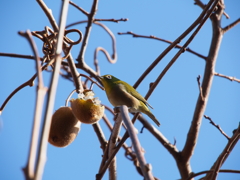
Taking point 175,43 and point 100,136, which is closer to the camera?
point 175,43

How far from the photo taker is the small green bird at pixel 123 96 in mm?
2598

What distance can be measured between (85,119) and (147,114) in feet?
3.07

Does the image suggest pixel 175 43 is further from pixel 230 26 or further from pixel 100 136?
pixel 230 26

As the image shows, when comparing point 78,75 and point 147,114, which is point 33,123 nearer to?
point 78,75

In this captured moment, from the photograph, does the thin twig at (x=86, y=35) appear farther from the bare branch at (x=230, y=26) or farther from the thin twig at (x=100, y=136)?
the bare branch at (x=230, y=26)

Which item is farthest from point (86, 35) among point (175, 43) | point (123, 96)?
point (175, 43)

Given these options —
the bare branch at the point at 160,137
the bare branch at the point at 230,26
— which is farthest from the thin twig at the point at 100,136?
the bare branch at the point at 230,26

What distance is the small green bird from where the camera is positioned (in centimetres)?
260

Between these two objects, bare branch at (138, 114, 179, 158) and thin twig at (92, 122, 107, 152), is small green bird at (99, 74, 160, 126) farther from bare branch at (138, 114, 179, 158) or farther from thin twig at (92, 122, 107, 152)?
A: thin twig at (92, 122, 107, 152)

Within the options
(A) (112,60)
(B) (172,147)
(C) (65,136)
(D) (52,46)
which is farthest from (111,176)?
(A) (112,60)

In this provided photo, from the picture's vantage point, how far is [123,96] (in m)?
2.60

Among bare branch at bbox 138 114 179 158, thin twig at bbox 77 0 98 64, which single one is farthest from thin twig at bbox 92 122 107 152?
thin twig at bbox 77 0 98 64

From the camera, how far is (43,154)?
1.99 ft

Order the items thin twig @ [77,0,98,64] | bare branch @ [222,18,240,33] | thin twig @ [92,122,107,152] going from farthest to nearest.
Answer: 1. bare branch @ [222,18,240,33]
2. thin twig @ [77,0,98,64]
3. thin twig @ [92,122,107,152]
